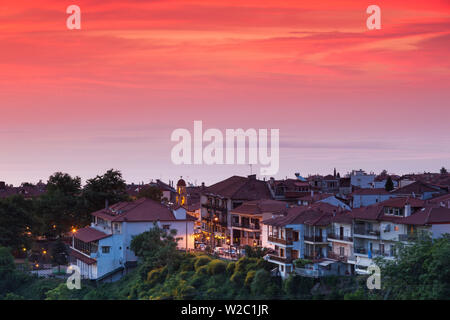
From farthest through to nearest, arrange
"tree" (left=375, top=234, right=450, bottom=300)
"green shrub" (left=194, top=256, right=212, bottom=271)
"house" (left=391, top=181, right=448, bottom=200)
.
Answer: "house" (left=391, top=181, right=448, bottom=200) < "green shrub" (left=194, top=256, right=212, bottom=271) < "tree" (left=375, top=234, right=450, bottom=300)

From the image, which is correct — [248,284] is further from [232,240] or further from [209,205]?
[209,205]

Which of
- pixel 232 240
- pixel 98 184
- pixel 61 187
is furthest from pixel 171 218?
pixel 61 187

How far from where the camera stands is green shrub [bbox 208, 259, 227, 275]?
2661cm

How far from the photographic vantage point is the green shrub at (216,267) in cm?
2661

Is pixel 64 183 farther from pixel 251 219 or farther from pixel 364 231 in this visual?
pixel 364 231

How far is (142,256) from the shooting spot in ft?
100

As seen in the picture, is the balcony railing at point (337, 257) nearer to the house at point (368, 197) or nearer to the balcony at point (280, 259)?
the balcony at point (280, 259)

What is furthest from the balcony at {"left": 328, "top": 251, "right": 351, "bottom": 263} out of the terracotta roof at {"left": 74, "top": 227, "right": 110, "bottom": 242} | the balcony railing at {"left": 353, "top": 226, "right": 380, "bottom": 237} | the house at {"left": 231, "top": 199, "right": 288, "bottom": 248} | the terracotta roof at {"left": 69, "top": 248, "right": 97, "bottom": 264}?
the terracotta roof at {"left": 69, "top": 248, "right": 97, "bottom": 264}

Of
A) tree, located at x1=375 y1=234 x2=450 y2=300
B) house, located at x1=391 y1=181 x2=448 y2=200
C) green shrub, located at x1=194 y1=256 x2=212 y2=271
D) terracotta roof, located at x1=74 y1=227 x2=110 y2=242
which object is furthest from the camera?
house, located at x1=391 y1=181 x2=448 y2=200

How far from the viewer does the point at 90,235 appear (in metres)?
34.6

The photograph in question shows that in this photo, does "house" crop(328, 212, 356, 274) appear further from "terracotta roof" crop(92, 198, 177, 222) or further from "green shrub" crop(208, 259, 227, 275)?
"terracotta roof" crop(92, 198, 177, 222)

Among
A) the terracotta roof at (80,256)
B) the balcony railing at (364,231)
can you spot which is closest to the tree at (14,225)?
the terracotta roof at (80,256)

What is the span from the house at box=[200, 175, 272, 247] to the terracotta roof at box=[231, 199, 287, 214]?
7.43ft
